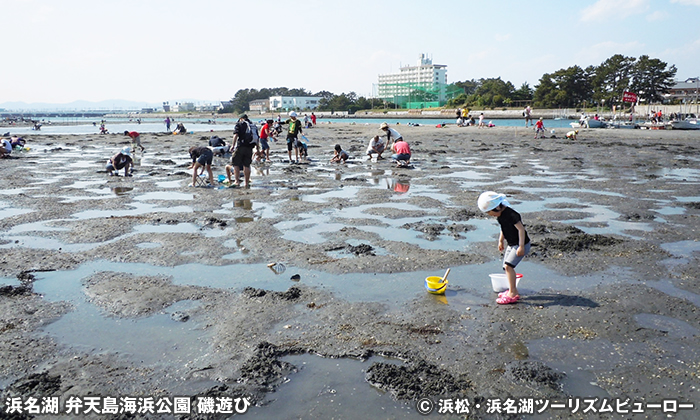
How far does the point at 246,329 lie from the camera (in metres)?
5.44

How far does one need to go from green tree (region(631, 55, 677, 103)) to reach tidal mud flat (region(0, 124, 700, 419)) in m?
83.9

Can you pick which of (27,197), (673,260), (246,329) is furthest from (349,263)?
(27,197)

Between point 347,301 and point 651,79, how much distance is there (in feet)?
314

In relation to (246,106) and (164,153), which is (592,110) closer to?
(164,153)

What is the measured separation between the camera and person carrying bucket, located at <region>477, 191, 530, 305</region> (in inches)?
224

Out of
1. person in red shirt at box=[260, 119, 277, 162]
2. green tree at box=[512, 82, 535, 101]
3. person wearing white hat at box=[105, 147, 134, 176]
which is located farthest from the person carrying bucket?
green tree at box=[512, 82, 535, 101]

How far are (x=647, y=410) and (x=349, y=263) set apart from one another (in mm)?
4491

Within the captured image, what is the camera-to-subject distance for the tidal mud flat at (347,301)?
4.35 m

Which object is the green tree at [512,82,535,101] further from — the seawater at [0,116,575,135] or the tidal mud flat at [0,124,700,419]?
the tidal mud flat at [0,124,700,419]

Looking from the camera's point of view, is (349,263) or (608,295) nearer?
(608,295)

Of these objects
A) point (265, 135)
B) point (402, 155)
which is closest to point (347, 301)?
point (402, 155)

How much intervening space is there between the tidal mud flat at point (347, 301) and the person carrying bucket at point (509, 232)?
0.65 ft

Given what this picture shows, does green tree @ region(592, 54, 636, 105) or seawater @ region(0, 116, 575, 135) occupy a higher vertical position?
green tree @ region(592, 54, 636, 105)

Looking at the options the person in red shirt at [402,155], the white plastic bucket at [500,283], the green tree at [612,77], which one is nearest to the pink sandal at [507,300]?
the white plastic bucket at [500,283]
